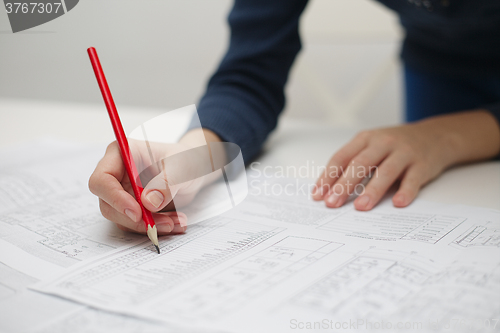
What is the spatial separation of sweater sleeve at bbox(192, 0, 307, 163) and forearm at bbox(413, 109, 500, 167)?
0.62 feet

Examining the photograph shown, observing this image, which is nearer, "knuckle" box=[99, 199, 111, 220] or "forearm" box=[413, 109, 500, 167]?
"knuckle" box=[99, 199, 111, 220]

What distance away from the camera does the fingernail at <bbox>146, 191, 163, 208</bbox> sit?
273mm

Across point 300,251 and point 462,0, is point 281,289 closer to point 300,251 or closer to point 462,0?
point 300,251

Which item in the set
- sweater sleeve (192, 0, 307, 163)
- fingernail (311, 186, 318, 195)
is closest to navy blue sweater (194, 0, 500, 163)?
sweater sleeve (192, 0, 307, 163)

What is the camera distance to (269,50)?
539 mm

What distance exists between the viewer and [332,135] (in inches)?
23.8

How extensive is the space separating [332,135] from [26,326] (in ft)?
1.58

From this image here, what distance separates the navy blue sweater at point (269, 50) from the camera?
19.0 inches

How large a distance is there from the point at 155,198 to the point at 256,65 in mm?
317

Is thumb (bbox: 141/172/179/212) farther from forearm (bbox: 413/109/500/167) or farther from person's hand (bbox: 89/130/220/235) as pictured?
forearm (bbox: 413/109/500/167)

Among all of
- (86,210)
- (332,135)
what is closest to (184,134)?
(86,210)

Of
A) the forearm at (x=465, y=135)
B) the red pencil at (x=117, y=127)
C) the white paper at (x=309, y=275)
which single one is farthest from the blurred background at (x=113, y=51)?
the forearm at (x=465, y=135)

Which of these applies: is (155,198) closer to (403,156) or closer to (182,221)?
(182,221)

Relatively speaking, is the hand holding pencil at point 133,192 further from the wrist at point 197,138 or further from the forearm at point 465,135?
the forearm at point 465,135
